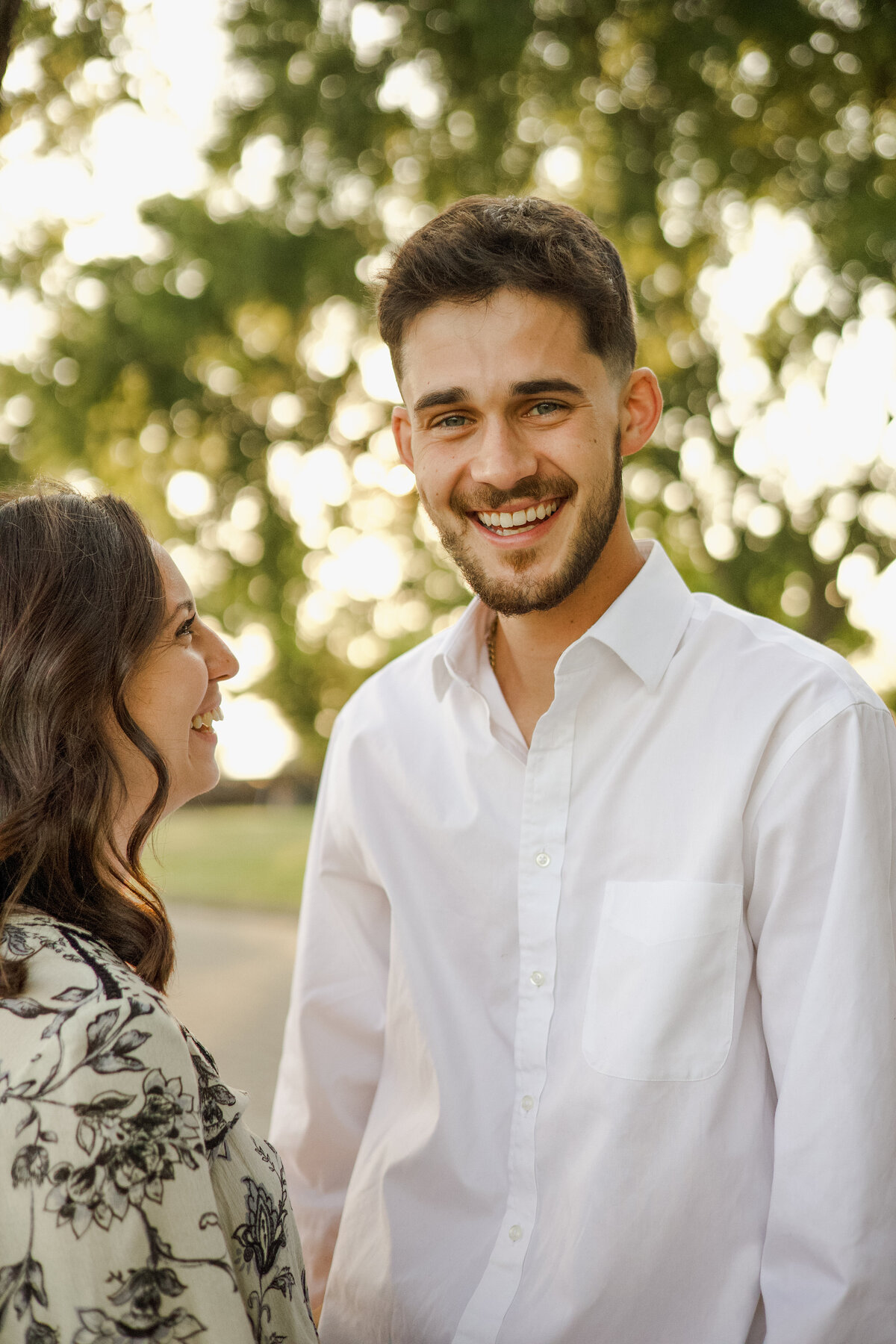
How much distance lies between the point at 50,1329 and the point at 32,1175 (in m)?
0.14

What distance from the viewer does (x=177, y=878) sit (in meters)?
8.47

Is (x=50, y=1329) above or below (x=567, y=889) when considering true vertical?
below

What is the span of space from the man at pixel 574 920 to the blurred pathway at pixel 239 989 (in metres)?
1.36

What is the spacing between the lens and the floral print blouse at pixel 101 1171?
1111 millimetres

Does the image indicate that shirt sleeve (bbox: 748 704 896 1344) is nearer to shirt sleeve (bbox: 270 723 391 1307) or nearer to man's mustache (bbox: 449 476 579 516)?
man's mustache (bbox: 449 476 579 516)

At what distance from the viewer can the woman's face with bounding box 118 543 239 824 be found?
1.55 m

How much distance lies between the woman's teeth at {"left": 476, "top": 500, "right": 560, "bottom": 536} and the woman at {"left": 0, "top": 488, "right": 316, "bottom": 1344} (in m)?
0.50

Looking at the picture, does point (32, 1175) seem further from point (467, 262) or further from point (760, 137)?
point (760, 137)

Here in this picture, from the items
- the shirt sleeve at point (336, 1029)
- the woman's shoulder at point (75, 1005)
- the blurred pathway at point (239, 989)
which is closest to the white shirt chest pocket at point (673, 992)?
the shirt sleeve at point (336, 1029)

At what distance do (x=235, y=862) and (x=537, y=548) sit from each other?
785 centimetres

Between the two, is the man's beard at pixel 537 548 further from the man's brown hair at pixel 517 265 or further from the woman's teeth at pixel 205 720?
the woman's teeth at pixel 205 720

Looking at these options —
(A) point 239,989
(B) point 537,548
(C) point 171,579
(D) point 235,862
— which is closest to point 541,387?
(B) point 537,548

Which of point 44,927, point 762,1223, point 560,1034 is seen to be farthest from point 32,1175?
point 762,1223

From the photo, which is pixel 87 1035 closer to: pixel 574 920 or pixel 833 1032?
pixel 574 920
